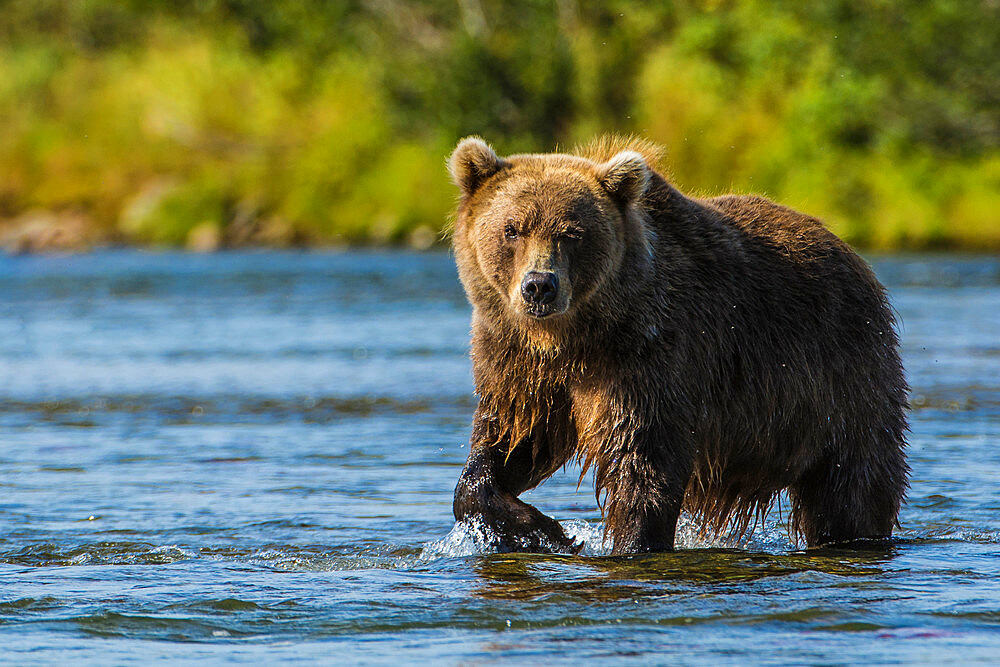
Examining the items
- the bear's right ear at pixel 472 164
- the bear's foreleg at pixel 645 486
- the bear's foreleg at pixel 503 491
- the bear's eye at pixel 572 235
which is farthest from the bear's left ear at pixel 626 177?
the bear's foreleg at pixel 503 491

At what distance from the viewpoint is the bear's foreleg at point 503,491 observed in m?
6.21

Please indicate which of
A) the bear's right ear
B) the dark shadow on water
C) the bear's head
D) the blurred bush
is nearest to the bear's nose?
the bear's head

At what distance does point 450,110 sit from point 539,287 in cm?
3080

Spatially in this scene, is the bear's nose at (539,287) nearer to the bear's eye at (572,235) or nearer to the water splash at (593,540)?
the bear's eye at (572,235)

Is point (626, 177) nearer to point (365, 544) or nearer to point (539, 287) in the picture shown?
point (539, 287)

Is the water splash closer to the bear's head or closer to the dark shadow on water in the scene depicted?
the dark shadow on water

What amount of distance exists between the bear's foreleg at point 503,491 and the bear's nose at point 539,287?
0.82 meters

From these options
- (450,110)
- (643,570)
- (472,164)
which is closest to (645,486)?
(643,570)

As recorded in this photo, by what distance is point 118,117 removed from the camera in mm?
41531

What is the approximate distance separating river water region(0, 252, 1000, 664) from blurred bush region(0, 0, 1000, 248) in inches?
598

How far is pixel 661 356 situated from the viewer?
593cm

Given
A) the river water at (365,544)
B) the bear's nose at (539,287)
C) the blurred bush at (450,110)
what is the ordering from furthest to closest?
the blurred bush at (450,110)
the bear's nose at (539,287)
the river water at (365,544)

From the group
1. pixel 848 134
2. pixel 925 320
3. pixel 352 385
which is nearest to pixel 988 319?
pixel 925 320

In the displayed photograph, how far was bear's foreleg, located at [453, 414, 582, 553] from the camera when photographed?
621 cm
